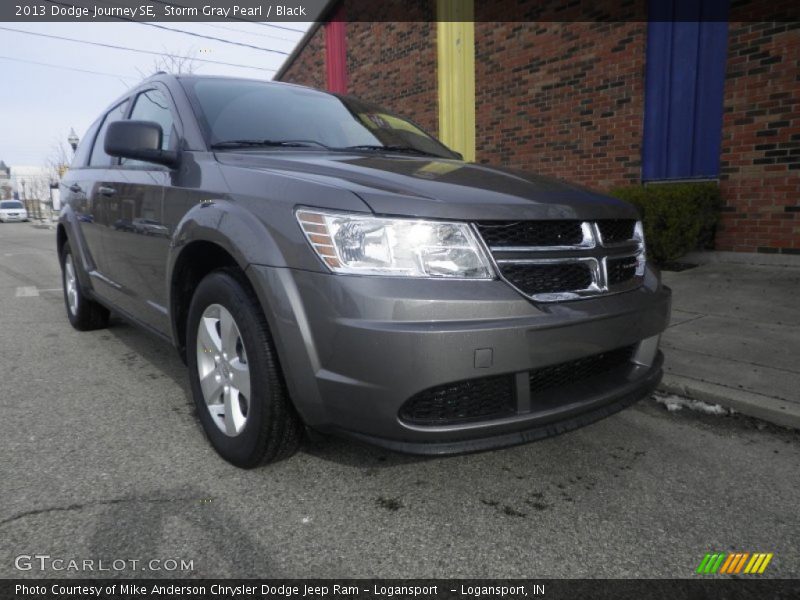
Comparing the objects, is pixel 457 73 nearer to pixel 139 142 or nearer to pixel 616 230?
pixel 139 142

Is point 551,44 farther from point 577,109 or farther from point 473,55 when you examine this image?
point 473,55

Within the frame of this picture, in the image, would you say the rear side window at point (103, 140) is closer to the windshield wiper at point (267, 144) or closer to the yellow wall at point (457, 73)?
the windshield wiper at point (267, 144)

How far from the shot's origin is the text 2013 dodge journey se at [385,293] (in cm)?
189

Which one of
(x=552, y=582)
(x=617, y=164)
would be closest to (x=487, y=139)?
(x=617, y=164)

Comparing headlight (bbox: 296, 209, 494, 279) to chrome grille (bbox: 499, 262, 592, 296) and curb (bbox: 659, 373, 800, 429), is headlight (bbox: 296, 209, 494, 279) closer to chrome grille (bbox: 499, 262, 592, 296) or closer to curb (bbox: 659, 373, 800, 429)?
chrome grille (bbox: 499, 262, 592, 296)

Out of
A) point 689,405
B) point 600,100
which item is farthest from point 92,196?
point 600,100

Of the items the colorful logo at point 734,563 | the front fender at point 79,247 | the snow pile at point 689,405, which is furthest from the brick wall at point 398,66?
the colorful logo at point 734,563

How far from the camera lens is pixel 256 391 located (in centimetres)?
221

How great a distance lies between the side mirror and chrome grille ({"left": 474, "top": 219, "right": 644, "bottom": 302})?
64.2 inches

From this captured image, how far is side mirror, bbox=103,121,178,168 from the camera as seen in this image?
274cm

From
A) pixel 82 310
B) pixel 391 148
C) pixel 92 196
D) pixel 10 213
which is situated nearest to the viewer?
pixel 391 148

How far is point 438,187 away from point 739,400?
2.11m

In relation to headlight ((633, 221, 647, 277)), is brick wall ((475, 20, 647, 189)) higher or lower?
higher

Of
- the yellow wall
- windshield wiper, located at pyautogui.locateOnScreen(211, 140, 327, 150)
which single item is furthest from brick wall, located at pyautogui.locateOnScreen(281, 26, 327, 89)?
windshield wiper, located at pyautogui.locateOnScreen(211, 140, 327, 150)
